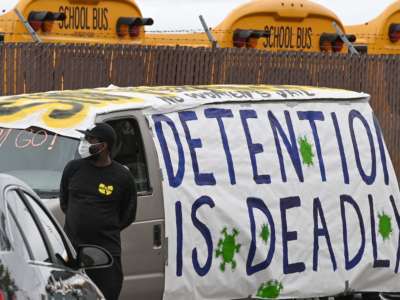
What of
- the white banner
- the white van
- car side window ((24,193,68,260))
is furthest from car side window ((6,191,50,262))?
the white banner

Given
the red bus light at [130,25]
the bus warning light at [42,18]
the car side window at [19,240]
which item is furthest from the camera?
the red bus light at [130,25]

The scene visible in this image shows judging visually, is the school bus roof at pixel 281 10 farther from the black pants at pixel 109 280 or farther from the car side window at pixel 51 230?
the car side window at pixel 51 230

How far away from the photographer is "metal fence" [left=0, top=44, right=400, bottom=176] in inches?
701

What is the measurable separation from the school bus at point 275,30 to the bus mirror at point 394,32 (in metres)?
0.88

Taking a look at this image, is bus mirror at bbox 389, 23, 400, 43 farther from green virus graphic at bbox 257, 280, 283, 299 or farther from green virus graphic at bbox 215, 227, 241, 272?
green virus graphic at bbox 215, 227, 241, 272

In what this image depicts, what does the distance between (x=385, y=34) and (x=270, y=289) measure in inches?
469

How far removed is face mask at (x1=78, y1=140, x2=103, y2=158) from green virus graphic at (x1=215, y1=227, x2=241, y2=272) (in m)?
1.71

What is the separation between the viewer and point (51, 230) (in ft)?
26.8

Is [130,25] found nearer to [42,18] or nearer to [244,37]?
[244,37]

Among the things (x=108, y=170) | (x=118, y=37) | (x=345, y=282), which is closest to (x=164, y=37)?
(x=118, y=37)

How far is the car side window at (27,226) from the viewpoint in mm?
7367

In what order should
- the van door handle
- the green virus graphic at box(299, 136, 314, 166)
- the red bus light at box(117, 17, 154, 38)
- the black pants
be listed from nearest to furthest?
1. the black pants
2. the van door handle
3. the green virus graphic at box(299, 136, 314, 166)
4. the red bus light at box(117, 17, 154, 38)

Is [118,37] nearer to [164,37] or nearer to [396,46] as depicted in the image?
[164,37]

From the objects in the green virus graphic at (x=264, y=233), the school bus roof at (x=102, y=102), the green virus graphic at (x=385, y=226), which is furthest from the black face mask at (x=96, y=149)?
the green virus graphic at (x=385, y=226)
